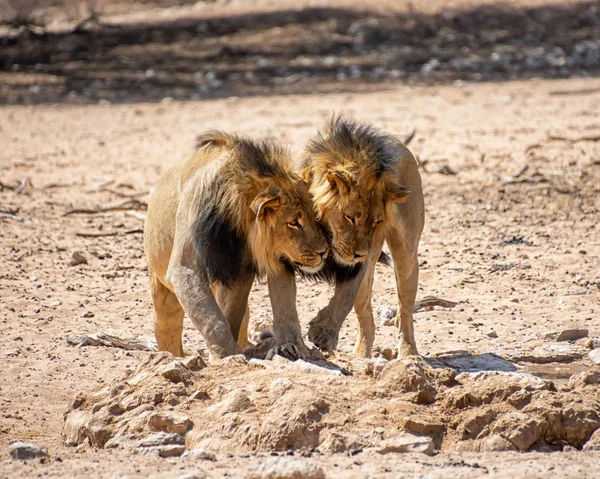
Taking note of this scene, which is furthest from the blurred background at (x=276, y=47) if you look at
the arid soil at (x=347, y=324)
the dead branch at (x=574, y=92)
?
the arid soil at (x=347, y=324)

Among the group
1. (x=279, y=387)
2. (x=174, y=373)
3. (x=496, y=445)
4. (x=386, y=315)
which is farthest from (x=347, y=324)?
(x=496, y=445)

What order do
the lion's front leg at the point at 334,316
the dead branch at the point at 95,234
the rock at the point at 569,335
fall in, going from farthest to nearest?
the dead branch at the point at 95,234 < the rock at the point at 569,335 < the lion's front leg at the point at 334,316

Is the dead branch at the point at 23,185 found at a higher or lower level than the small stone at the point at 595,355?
higher

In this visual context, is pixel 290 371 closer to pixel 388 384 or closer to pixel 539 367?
pixel 388 384

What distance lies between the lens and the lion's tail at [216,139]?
5.03 meters

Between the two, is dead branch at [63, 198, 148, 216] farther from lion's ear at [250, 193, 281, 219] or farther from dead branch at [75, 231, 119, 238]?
lion's ear at [250, 193, 281, 219]

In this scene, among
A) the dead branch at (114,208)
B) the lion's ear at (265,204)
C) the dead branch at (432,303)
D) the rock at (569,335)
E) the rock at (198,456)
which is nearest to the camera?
the rock at (198,456)

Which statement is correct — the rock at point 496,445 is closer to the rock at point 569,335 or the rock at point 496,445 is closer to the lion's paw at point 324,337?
the lion's paw at point 324,337

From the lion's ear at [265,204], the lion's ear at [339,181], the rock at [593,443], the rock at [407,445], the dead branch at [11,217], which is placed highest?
the lion's ear at [339,181]

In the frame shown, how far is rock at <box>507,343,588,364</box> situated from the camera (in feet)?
18.0

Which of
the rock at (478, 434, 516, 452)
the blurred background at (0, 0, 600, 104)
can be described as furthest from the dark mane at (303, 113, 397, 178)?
the blurred background at (0, 0, 600, 104)

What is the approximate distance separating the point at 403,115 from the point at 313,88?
9.91 ft

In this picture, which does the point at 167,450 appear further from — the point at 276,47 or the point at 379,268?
the point at 276,47

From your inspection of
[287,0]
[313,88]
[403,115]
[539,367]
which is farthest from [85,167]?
[287,0]
